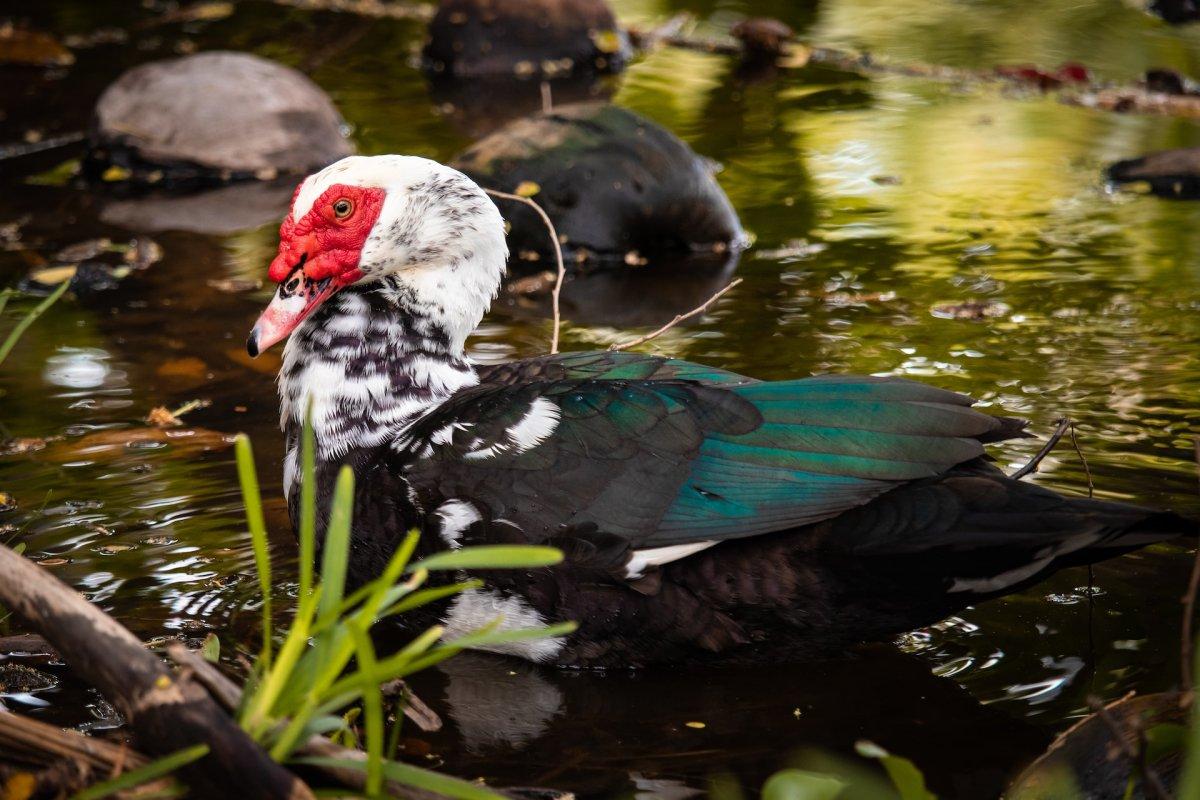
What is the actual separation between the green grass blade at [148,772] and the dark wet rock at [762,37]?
26.1 feet

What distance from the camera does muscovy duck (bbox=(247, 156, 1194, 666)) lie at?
299 cm

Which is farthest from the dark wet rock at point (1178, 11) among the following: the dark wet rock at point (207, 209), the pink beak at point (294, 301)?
the pink beak at point (294, 301)

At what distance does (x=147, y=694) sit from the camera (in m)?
2.18

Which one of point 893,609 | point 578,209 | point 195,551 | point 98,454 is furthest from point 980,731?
point 578,209

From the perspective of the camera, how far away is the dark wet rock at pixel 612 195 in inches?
247

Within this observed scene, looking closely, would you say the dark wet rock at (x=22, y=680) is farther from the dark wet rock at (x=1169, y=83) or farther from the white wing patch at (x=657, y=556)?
the dark wet rock at (x=1169, y=83)

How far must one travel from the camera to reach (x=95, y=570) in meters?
3.74

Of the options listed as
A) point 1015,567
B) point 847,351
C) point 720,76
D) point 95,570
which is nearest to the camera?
point 1015,567

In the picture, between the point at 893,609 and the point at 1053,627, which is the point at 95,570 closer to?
the point at 893,609

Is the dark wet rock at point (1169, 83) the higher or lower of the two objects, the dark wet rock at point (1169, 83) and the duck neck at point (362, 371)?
the lower

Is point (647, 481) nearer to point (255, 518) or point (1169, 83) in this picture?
point (255, 518)

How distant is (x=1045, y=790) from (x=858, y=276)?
3.43m

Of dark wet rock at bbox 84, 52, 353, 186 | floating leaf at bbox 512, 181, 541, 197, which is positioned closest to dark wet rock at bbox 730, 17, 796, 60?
dark wet rock at bbox 84, 52, 353, 186

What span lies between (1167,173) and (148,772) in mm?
5680
